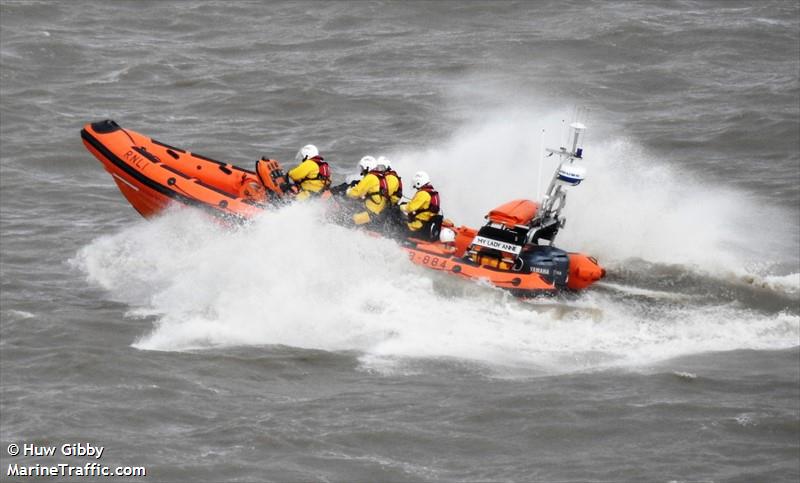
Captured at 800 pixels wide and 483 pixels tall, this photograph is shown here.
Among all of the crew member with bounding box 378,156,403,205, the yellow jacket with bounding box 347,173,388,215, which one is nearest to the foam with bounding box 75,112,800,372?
the yellow jacket with bounding box 347,173,388,215

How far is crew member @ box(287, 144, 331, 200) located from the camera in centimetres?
1672

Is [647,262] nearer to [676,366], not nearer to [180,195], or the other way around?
[676,366]

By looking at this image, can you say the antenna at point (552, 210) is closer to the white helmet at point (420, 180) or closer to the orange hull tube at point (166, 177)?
the white helmet at point (420, 180)

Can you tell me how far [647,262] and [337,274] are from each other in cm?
388

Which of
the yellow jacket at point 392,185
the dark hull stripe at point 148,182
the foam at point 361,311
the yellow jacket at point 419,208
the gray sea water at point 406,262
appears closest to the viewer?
the gray sea water at point 406,262

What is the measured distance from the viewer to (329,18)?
91.1 ft

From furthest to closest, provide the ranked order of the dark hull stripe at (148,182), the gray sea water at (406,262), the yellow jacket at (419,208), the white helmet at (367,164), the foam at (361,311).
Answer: the dark hull stripe at (148,182)
the white helmet at (367,164)
the yellow jacket at (419,208)
the foam at (361,311)
the gray sea water at (406,262)

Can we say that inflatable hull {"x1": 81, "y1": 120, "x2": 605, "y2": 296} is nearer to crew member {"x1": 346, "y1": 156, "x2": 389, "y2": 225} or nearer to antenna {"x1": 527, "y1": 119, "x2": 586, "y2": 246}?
antenna {"x1": 527, "y1": 119, "x2": 586, "y2": 246}

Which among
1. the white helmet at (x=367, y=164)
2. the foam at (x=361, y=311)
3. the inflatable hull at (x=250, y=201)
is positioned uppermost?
the white helmet at (x=367, y=164)

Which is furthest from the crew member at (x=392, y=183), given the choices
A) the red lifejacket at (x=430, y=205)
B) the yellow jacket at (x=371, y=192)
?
the red lifejacket at (x=430, y=205)

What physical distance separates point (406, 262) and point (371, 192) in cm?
97

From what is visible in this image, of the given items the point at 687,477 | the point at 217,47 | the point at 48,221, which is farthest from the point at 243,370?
the point at 217,47

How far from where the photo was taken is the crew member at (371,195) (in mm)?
16234

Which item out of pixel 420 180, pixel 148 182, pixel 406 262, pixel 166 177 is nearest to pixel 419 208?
pixel 420 180
